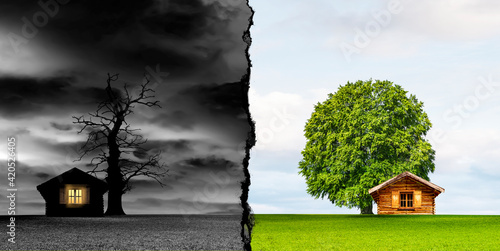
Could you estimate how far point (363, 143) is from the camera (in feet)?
146

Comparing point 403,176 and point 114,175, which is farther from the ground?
point 114,175

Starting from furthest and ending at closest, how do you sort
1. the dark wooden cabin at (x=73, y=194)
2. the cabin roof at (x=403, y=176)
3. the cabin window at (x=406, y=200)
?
the cabin window at (x=406, y=200) → the cabin roof at (x=403, y=176) → the dark wooden cabin at (x=73, y=194)

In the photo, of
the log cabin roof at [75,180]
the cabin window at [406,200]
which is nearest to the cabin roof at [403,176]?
the cabin window at [406,200]

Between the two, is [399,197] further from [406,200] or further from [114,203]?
[114,203]

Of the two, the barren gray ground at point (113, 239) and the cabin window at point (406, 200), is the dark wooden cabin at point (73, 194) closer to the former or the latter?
the barren gray ground at point (113, 239)

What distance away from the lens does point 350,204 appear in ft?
142

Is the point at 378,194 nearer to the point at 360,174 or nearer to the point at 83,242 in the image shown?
the point at 360,174

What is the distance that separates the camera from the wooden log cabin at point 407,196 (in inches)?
1811

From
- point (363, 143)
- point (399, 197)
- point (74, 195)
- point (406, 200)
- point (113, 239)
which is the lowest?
point (406, 200)

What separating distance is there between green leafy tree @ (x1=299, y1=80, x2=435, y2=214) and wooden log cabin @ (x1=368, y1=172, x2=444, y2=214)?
1.06 metres

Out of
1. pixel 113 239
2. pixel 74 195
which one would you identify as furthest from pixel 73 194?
pixel 113 239

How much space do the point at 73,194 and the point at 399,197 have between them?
29851 millimetres

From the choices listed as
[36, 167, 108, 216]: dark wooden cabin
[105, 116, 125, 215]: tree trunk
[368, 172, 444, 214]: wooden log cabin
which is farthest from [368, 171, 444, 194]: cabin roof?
[105, 116, 125, 215]: tree trunk

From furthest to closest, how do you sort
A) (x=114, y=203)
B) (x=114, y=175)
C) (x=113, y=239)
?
(x=114, y=203), (x=114, y=175), (x=113, y=239)
